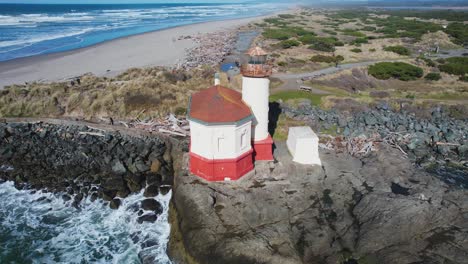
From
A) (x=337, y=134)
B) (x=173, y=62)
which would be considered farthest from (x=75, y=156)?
(x=173, y=62)

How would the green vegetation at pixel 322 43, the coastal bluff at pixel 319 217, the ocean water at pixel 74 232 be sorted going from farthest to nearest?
the green vegetation at pixel 322 43 → the ocean water at pixel 74 232 → the coastal bluff at pixel 319 217

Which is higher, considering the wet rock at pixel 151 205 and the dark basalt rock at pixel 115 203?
the wet rock at pixel 151 205

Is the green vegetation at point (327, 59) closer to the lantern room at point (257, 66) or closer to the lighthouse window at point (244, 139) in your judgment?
the lantern room at point (257, 66)

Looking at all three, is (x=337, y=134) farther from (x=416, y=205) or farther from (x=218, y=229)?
(x=218, y=229)

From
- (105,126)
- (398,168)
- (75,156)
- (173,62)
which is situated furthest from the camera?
(173,62)

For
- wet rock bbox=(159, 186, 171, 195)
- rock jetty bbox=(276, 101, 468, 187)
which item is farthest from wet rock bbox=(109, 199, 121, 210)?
rock jetty bbox=(276, 101, 468, 187)

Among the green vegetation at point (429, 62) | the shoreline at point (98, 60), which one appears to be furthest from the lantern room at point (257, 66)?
the green vegetation at point (429, 62)

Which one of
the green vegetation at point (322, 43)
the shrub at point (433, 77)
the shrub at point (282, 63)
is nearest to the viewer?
the shrub at point (433, 77)
